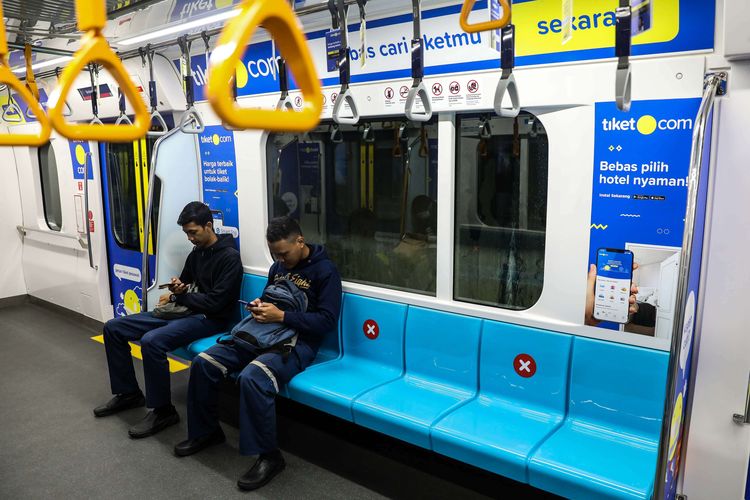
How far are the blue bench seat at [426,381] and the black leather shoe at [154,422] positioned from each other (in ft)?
5.70

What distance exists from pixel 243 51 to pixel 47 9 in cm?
218

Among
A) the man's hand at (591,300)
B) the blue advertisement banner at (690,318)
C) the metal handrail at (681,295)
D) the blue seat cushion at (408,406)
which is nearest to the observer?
the metal handrail at (681,295)

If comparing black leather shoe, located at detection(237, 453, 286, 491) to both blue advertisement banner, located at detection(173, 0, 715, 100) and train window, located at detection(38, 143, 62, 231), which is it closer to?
blue advertisement banner, located at detection(173, 0, 715, 100)

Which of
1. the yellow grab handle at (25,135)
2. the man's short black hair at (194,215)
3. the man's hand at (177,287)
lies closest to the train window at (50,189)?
the man's hand at (177,287)

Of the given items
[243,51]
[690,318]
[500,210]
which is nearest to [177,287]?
[500,210]

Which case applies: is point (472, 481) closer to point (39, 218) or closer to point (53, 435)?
point (53, 435)

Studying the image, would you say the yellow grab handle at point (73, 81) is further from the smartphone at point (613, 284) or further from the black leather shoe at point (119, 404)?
the black leather shoe at point (119, 404)

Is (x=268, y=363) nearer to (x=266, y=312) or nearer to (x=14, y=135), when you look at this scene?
(x=266, y=312)

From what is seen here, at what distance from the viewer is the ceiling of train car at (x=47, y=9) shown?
8.10 feet

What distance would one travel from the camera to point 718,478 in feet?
8.71

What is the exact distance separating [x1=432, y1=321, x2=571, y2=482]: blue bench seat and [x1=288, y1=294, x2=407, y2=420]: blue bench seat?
630mm

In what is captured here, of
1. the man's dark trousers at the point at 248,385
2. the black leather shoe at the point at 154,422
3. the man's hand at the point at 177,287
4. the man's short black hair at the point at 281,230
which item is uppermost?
the man's short black hair at the point at 281,230

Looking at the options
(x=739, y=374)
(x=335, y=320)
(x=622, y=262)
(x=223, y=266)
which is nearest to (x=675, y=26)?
(x=622, y=262)

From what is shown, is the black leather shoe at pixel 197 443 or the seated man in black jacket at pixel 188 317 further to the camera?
the seated man in black jacket at pixel 188 317
